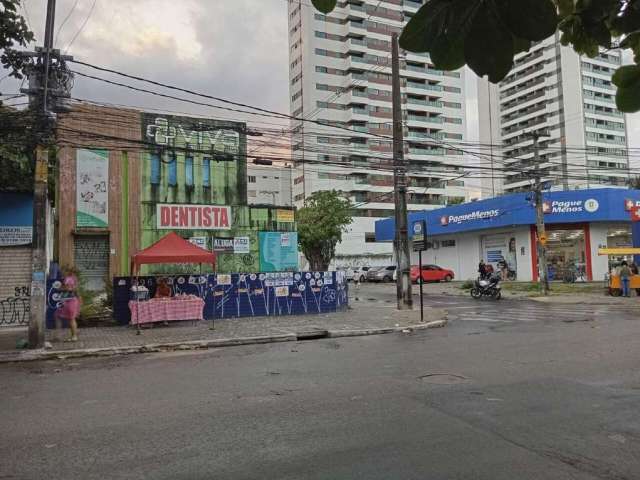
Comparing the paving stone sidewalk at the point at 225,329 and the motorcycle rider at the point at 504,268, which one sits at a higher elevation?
the motorcycle rider at the point at 504,268

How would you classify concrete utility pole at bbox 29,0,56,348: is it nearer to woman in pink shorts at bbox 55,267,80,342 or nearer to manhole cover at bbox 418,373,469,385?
woman in pink shorts at bbox 55,267,80,342

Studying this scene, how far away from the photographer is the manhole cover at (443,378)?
747 cm

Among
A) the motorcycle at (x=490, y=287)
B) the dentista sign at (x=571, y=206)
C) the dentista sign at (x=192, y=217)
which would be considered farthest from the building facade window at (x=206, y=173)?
the dentista sign at (x=571, y=206)

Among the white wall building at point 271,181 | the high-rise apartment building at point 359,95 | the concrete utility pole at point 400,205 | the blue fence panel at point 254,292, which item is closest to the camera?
the blue fence panel at point 254,292

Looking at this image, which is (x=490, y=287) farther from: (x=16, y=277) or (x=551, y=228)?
(x=16, y=277)

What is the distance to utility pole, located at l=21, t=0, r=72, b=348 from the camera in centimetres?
1167

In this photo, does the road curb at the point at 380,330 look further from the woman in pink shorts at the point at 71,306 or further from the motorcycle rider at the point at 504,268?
the motorcycle rider at the point at 504,268

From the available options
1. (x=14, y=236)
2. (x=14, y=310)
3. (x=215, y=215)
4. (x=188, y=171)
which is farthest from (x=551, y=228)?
(x=14, y=310)

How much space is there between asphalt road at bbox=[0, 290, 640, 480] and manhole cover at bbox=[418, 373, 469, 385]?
0.09 ft

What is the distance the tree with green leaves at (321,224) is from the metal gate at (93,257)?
23660 millimetres

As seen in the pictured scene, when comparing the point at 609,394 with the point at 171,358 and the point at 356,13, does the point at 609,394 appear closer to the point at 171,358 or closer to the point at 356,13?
the point at 171,358

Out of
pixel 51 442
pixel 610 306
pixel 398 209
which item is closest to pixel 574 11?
pixel 51 442

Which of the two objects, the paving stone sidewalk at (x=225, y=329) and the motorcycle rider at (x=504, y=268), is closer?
the paving stone sidewalk at (x=225, y=329)

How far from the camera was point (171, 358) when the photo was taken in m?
10.9
